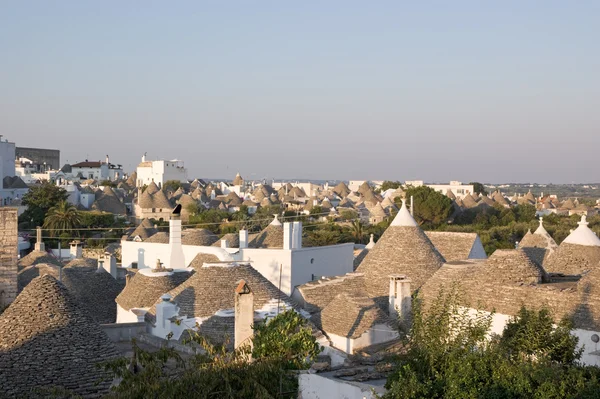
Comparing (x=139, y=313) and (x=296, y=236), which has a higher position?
(x=296, y=236)

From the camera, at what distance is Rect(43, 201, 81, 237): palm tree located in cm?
4453

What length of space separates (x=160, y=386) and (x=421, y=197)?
4367 centimetres

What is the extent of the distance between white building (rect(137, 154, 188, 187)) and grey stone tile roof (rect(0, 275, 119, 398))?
77.7 meters

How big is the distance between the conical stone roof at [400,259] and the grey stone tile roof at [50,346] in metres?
8.45

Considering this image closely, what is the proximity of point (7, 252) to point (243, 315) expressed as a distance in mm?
5700

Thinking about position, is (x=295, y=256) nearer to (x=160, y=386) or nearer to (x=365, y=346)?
(x=365, y=346)

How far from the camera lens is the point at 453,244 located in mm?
22281

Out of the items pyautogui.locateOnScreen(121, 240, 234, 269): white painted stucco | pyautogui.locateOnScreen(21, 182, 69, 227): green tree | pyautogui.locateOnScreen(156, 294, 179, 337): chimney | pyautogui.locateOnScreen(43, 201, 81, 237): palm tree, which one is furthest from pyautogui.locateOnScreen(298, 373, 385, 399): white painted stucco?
pyautogui.locateOnScreen(21, 182, 69, 227): green tree

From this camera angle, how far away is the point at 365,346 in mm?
14109

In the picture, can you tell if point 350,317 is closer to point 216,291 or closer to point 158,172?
point 216,291

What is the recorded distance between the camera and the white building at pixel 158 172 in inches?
3504

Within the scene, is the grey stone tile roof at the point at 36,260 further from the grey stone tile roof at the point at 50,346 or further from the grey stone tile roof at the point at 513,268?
the grey stone tile roof at the point at 513,268

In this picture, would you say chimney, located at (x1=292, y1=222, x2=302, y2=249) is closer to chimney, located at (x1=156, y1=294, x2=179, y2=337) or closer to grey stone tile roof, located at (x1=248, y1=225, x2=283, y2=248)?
grey stone tile roof, located at (x1=248, y1=225, x2=283, y2=248)

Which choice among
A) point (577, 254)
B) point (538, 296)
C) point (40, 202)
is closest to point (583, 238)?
point (577, 254)
